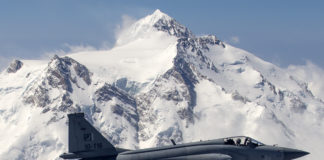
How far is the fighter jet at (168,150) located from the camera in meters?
49.3

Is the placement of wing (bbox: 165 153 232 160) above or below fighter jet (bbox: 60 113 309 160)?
below

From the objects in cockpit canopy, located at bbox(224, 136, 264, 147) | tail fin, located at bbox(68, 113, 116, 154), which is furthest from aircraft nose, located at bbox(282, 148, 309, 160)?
tail fin, located at bbox(68, 113, 116, 154)

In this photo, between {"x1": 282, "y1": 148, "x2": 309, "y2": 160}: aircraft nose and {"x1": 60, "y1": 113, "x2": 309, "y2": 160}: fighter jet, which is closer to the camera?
{"x1": 60, "y1": 113, "x2": 309, "y2": 160}: fighter jet

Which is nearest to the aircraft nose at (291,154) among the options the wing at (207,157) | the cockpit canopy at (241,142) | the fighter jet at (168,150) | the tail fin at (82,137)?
the fighter jet at (168,150)

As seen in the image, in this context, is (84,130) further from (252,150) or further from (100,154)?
(252,150)

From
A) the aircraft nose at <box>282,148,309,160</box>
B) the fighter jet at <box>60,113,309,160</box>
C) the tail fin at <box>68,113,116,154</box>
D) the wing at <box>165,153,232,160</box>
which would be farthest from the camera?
the aircraft nose at <box>282,148,309,160</box>

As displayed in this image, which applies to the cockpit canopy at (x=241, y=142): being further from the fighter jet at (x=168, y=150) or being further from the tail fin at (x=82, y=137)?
the tail fin at (x=82, y=137)

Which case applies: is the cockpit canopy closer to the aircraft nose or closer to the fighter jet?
the fighter jet

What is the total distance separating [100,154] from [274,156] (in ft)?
51.1

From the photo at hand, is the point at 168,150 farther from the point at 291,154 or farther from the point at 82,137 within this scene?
the point at 291,154

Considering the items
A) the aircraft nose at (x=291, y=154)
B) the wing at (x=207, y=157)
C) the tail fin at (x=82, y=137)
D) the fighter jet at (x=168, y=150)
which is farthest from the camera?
the aircraft nose at (x=291, y=154)

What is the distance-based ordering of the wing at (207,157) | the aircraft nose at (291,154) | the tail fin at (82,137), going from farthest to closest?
the aircraft nose at (291,154), the tail fin at (82,137), the wing at (207,157)

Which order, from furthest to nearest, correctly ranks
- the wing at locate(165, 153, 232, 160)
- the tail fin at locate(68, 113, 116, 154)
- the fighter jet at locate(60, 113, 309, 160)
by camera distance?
the tail fin at locate(68, 113, 116, 154), the fighter jet at locate(60, 113, 309, 160), the wing at locate(165, 153, 232, 160)

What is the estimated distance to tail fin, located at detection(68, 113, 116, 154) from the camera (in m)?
50.0
